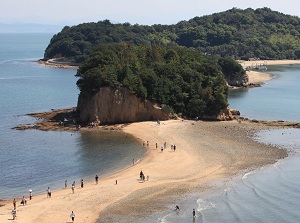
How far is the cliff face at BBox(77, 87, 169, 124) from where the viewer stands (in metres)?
69.5

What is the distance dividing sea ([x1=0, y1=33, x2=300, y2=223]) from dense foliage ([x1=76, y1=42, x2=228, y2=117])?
796 cm

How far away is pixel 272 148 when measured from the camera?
191 feet

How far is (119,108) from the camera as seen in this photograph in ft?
229

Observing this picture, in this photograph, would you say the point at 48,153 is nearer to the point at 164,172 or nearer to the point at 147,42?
the point at 164,172

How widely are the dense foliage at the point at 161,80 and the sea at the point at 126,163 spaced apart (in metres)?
7.96

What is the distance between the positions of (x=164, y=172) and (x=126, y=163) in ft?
18.4

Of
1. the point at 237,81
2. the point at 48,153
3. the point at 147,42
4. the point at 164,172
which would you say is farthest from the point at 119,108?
the point at 147,42

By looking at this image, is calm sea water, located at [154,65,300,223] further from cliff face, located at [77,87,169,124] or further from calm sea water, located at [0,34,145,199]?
cliff face, located at [77,87,169,124]

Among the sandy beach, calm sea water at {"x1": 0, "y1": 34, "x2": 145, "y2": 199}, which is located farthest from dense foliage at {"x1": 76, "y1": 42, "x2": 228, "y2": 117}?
the sandy beach

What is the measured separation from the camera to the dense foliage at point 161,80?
230 feet

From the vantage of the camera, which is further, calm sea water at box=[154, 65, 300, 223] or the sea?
the sea

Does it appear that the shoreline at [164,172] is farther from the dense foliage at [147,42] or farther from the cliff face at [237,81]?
the dense foliage at [147,42]

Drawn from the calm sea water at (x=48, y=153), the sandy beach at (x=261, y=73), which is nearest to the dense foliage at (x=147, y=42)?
the sandy beach at (x=261, y=73)

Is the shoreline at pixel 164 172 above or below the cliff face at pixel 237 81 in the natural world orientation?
below
